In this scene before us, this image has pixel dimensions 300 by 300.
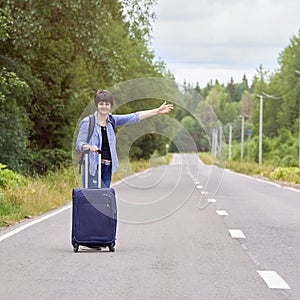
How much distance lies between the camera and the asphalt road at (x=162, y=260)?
8.03 metres

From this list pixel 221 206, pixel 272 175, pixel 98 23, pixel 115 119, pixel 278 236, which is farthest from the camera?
pixel 272 175

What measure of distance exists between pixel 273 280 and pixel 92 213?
2.90 metres

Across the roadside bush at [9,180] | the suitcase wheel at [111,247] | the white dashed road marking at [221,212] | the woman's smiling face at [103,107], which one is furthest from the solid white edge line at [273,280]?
the roadside bush at [9,180]

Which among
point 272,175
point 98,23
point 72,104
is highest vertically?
point 98,23

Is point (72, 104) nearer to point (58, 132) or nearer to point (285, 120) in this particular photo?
point (58, 132)

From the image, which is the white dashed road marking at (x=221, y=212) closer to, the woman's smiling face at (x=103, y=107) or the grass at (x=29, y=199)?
the grass at (x=29, y=199)

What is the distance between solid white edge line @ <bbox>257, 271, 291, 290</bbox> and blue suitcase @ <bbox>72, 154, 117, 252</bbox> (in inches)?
91.6

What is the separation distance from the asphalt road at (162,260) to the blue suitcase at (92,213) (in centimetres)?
28

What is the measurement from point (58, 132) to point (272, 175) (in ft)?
40.3

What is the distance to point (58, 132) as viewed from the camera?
38.3m

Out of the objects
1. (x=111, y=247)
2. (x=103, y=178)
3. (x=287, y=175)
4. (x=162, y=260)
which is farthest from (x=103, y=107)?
(x=287, y=175)

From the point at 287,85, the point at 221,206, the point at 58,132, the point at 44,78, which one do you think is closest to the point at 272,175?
the point at 58,132

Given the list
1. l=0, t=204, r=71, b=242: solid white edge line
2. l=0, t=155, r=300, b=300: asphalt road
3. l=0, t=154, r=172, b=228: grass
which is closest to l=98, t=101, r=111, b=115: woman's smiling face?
l=0, t=155, r=300, b=300: asphalt road

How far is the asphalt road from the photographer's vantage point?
8.03 meters
